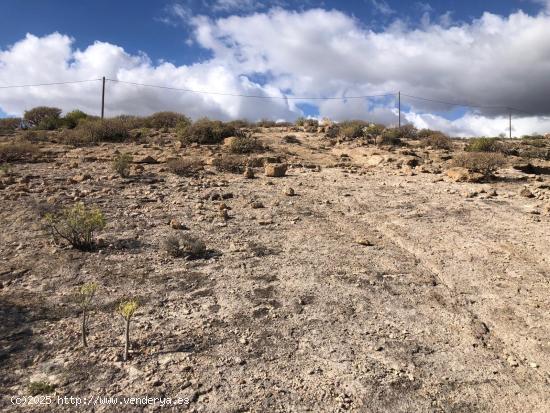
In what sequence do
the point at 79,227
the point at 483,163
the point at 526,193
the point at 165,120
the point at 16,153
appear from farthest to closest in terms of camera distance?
the point at 165,120 → the point at 16,153 → the point at 483,163 → the point at 526,193 → the point at 79,227

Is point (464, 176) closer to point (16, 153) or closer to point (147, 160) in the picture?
point (147, 160)

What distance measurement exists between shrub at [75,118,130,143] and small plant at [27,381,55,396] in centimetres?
1334

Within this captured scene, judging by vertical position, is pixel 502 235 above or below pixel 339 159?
below

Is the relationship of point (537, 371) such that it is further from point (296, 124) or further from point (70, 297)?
point (296, 124)

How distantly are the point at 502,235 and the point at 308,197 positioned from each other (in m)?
4.12

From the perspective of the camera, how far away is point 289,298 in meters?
5.50

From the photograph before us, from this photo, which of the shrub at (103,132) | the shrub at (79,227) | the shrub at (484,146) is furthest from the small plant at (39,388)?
the shrub at (484,146)

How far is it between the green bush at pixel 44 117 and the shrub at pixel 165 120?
176 inches

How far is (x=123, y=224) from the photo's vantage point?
7.89 metres

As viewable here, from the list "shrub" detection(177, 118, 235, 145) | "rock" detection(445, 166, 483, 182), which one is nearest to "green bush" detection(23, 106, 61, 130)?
"shrub" detection(177, 118, 235, 145)

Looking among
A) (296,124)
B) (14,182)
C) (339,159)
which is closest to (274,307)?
(14,182)

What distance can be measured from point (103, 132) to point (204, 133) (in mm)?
3797

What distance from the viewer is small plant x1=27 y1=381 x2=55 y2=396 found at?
3.76m

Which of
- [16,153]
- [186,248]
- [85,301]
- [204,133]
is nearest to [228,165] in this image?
[204,133]
